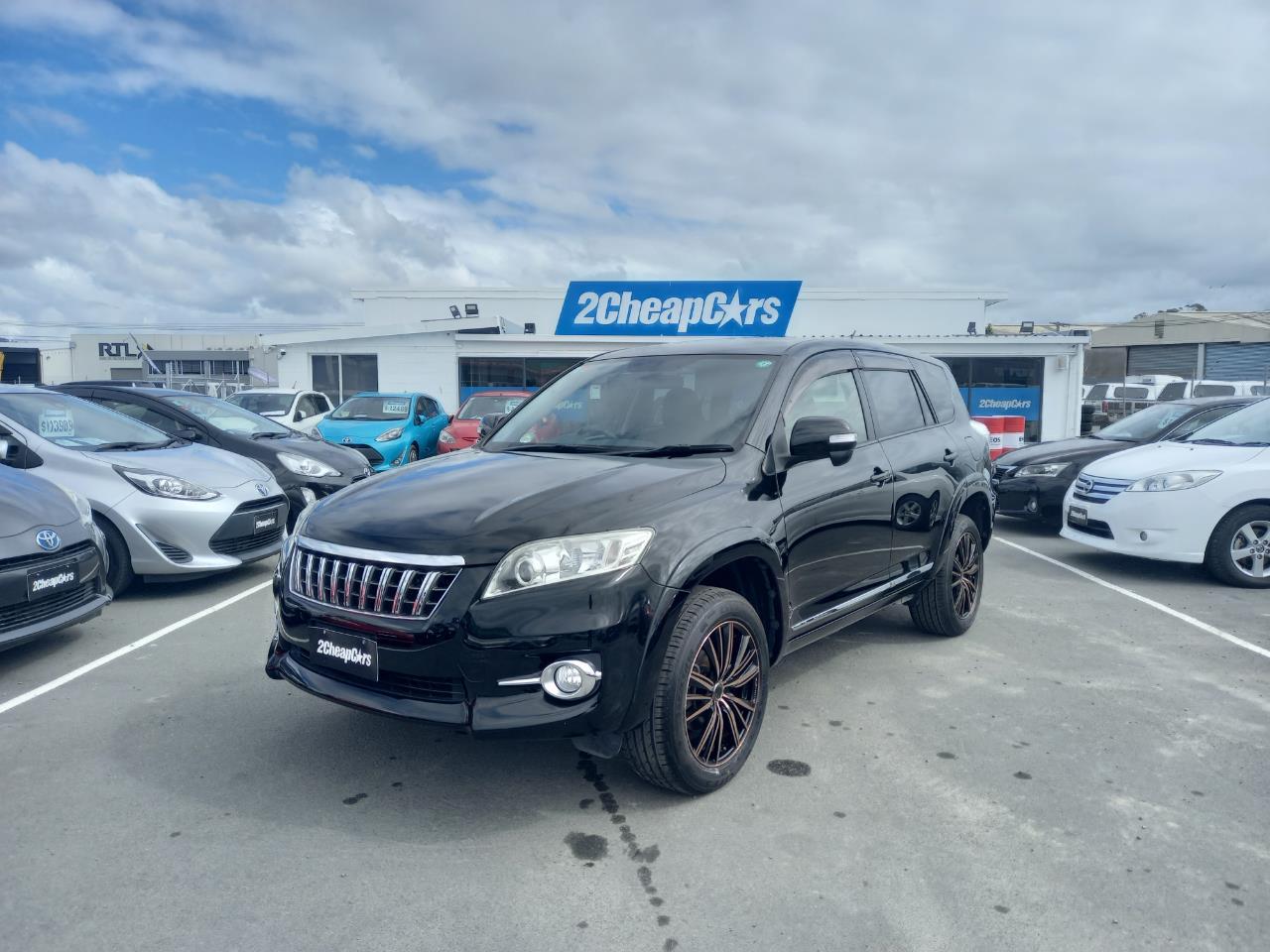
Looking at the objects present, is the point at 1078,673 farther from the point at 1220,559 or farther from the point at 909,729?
the point at 1220,559

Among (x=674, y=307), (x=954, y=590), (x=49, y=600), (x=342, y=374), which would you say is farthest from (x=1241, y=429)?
(x=342, y=374)

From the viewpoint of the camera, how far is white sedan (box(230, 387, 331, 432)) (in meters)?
16.0

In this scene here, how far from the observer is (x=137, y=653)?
5242 mm

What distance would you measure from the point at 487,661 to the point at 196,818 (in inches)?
50.3

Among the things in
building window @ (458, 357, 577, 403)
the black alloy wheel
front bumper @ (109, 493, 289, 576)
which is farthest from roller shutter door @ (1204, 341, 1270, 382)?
the black alloy wheel

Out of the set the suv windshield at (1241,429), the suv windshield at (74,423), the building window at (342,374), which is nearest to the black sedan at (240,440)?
the suv windshield at (74,423)

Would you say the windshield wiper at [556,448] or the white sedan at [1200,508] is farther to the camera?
the white sedan at [1200,508]

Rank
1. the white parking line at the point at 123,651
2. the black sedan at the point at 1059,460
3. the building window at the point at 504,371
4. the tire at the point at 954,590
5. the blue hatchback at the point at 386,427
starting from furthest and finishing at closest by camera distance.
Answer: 1. the building window at the point at 504,371
2. the blue hatchback at the point at 386,427
3. the black sedan at the point at 1059,460
4. the tire at the point at 954,590
5. the white parking line at the point at 123,651

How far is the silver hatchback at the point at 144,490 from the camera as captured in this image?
6.32 metres

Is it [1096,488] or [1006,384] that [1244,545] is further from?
[1006,384]

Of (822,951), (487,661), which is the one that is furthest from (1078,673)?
(487,661)

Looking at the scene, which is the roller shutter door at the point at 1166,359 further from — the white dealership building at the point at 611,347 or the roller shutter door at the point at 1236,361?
the white dealership building at the point at 611,347

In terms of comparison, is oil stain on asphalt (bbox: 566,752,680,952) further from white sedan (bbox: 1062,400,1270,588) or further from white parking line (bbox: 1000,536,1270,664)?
white sedan (bbox: 1062,400,1270,588)

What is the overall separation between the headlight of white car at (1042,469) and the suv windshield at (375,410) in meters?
9.81
